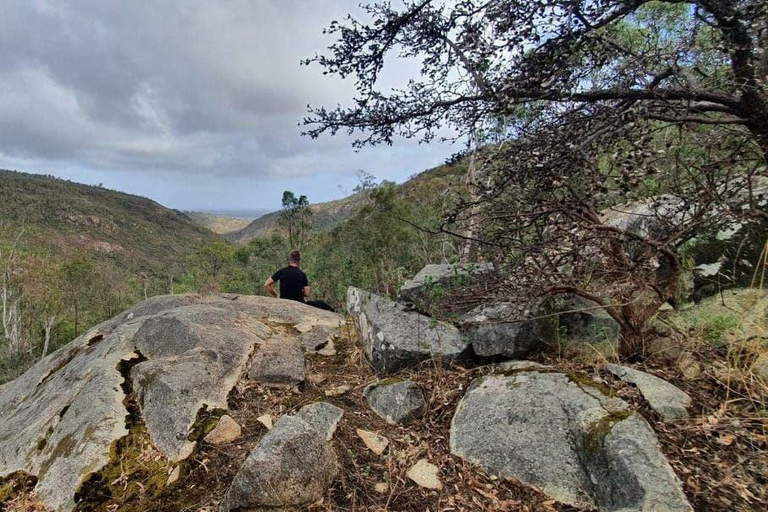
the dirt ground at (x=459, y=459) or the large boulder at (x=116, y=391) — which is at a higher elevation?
the large boulder at (x=116, y=391)

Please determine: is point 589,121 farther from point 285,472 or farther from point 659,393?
point 285,472

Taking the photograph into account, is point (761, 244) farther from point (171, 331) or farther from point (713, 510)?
point (171, 331)

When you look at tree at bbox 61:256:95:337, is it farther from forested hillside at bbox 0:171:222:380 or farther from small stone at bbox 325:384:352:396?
small stone at bbox 325:384:352:396

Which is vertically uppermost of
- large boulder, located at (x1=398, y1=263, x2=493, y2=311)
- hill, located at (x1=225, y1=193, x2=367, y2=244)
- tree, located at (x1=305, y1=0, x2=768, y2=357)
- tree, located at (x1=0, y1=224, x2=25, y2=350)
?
hill, located at (x1=225, y1=193, x2=367, y2=244)

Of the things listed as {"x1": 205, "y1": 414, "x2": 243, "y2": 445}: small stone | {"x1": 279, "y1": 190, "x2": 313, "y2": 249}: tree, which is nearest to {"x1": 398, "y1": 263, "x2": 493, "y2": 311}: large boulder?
{"x1": 205, "y1": 414, "x2": 243, "y2": 445}: small stone

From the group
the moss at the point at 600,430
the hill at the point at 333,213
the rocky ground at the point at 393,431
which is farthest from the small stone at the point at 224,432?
the hill at the point at 333,213

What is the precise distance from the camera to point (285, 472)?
244 centimetres

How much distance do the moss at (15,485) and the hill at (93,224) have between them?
8590 cm

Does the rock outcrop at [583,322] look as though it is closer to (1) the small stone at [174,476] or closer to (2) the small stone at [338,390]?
(2) the small stone at [338,390]

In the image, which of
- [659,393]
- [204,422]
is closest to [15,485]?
[204,422]

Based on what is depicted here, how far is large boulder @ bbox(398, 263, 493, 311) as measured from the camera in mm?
3857

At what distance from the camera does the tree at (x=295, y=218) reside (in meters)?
26.1

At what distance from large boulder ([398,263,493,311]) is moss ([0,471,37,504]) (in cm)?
308

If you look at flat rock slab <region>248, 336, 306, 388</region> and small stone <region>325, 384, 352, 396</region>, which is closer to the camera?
small stone <region>325, 384, 352, 396</region>
